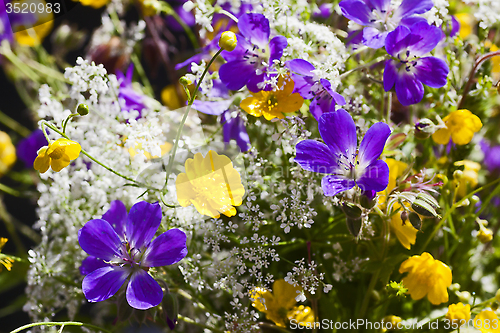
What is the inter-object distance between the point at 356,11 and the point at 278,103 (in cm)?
12

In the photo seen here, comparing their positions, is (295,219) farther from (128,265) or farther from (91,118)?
(91,118)

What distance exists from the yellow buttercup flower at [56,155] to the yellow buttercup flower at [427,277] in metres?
0.32

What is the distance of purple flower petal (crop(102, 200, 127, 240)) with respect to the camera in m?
0.40

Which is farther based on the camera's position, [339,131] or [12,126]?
[12,126]

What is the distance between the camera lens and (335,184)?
34cm

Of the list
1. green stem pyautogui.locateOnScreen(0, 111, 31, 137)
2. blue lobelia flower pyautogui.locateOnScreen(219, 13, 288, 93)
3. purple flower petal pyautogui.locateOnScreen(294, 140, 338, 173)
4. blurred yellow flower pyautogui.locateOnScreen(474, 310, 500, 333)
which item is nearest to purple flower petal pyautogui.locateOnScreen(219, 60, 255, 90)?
blue lobelia flower pyautogui.locateOnScreen(219, 13, 288, 93)

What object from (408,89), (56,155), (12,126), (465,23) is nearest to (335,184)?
(408,89)

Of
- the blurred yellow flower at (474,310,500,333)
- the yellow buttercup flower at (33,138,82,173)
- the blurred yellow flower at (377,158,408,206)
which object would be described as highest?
the yellow buttercup flower at (33,138,82,173)

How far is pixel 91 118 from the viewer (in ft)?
1.61

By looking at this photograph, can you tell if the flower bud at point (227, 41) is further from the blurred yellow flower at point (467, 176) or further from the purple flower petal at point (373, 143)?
the blurred yellow flower at point (467, 176)

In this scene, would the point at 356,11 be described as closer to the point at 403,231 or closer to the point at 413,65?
the point at 413,65

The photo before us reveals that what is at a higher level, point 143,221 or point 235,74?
point 235,74

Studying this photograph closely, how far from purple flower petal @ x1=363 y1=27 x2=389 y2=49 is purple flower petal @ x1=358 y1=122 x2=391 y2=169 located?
0.09 metres

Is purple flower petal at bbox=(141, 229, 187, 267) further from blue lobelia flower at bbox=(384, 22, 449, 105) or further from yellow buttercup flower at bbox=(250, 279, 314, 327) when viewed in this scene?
blue lobelia flower at bbox=(384, 22, 449, 105)
